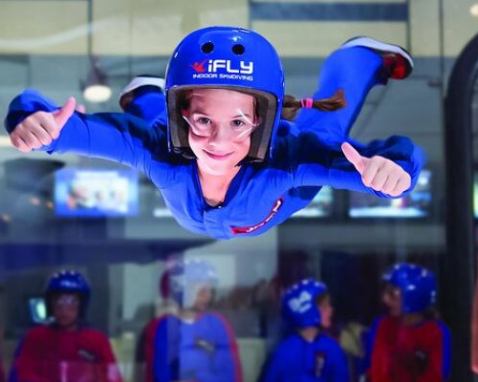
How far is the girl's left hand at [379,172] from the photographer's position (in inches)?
52.0

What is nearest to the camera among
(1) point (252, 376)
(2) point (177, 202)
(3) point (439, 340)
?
(2) point (177, 202)

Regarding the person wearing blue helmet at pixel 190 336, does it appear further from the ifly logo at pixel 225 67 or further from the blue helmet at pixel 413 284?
the ifly logo at pixel 225 67

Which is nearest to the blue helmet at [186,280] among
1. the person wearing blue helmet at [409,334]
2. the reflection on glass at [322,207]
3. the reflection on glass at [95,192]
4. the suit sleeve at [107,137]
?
the reflection on glass at [95,192]

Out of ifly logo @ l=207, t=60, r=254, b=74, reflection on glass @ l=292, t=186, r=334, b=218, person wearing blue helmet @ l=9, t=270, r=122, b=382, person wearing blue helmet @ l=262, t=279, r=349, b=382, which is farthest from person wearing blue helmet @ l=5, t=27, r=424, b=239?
reflection on glass @ l=292, t=186, r=334, b=218

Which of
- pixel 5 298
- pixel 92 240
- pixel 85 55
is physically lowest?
pixel 5 298

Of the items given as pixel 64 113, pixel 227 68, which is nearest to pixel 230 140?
pixel 227 68

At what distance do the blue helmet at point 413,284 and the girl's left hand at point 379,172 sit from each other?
2238mm

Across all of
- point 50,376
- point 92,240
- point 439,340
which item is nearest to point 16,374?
point 50,376

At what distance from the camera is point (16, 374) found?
3410mm

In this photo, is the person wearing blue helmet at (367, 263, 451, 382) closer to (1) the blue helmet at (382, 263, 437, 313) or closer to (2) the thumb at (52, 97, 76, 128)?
(1) the blue helmet at (382, 263, 437, 313)

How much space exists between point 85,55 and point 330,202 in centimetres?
115

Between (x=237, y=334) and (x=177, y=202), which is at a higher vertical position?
(x=177, y=202)

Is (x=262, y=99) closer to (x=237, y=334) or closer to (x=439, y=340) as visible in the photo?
(x=439, y=340)

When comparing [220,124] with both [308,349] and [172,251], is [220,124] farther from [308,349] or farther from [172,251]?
[172,251]
